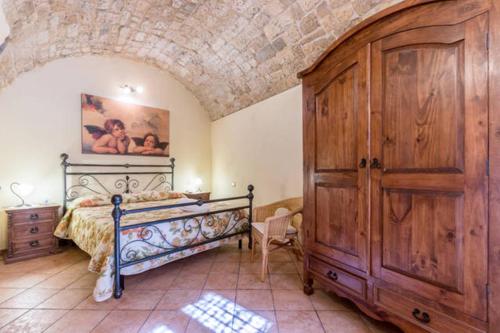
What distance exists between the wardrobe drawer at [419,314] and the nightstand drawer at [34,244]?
3.92 metres

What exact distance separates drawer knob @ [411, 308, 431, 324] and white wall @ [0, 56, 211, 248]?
4.41 m

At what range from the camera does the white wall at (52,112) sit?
3.07 metres

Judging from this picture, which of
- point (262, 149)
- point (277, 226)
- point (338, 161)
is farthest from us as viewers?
point (262, 149)

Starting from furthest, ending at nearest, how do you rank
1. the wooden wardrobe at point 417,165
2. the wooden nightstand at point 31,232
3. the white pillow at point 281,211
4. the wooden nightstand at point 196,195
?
1. the wooden nightstand at point 196,195
2. the white pillow at point 281,211
3. the wooden nightstand at point 31,232
4. the wooden wardrobe at point 417,165

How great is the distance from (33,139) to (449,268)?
4.81 meters

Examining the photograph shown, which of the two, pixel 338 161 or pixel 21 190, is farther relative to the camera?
pixel 21 190

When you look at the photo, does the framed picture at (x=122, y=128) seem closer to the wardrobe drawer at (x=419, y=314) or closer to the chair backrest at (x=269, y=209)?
the chair backrest at (x=269, y=209)

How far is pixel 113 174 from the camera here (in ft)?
13.1

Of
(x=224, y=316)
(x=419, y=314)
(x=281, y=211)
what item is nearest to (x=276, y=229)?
(x=281, y=211)

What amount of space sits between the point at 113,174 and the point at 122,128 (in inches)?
33.7

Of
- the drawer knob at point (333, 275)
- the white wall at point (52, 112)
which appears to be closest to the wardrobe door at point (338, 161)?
the drawer knob at point (333, 275)

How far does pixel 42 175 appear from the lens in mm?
3285

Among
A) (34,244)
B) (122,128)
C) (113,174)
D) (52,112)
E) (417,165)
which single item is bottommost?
(34,244)

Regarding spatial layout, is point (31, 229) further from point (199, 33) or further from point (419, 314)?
point (419, 314)
